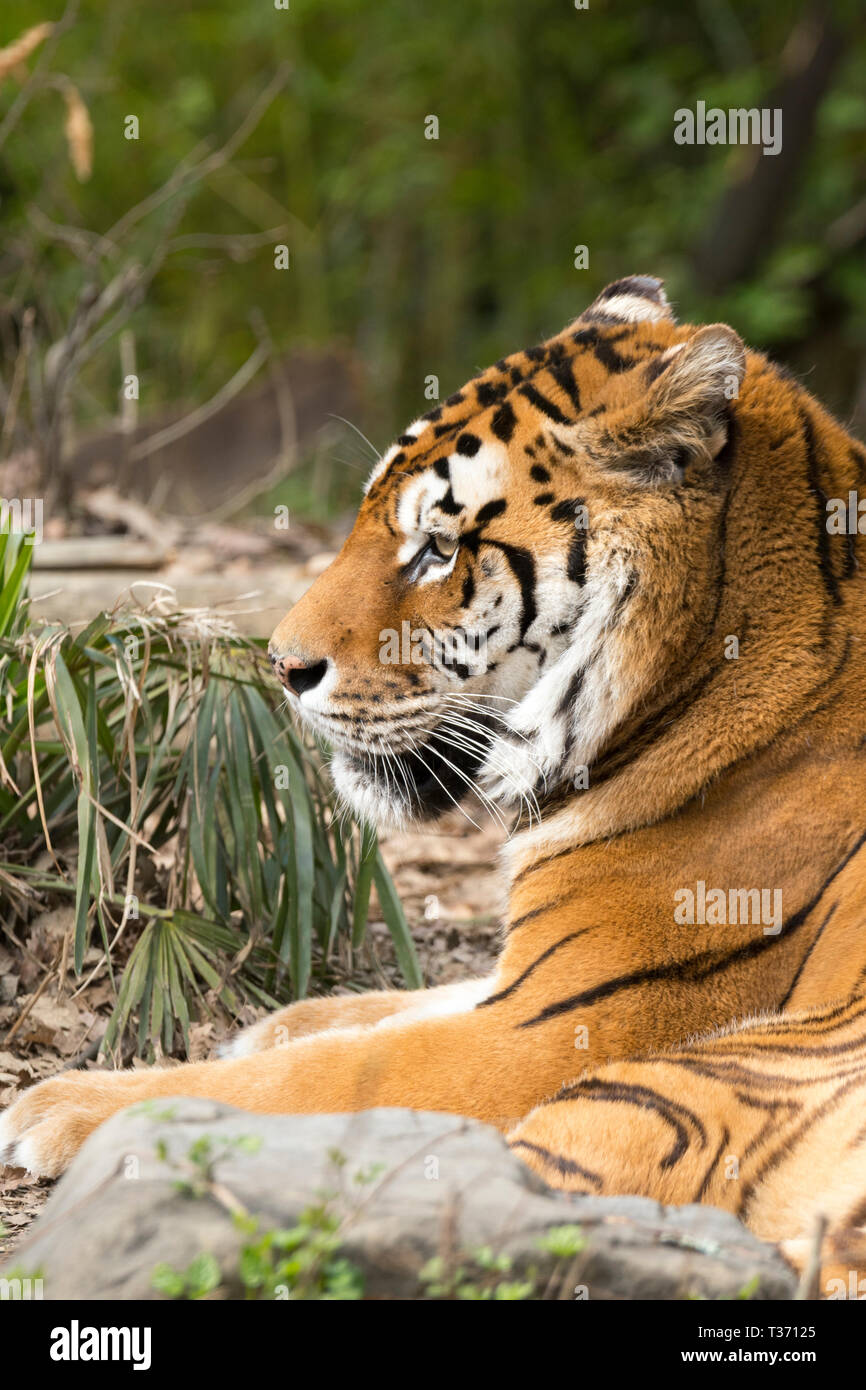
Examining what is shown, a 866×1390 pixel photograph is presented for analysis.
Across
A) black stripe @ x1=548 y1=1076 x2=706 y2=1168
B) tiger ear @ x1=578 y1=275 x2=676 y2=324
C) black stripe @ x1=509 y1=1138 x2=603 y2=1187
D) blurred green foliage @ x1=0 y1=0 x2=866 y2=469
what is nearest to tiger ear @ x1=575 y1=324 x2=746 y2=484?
tiger ear @ x1=578 y1=275 x2=676 y2=324

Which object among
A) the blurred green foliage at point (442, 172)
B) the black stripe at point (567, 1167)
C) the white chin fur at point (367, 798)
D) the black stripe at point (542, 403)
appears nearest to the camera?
the black stripe at point (567, 1167)

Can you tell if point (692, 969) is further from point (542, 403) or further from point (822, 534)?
point (542, 403)

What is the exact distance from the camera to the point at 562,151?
39.3ft

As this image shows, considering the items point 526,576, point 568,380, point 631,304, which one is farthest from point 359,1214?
point 631,304

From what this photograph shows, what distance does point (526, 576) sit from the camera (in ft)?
9.07

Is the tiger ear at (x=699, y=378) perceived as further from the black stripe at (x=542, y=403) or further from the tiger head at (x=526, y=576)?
the black stripe at (x=542, y=403)

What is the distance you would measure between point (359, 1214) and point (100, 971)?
79.3 inches

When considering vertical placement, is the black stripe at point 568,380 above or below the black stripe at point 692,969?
above

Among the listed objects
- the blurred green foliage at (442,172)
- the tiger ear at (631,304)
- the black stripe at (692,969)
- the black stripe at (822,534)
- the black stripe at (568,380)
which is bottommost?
the black stripe at (692,969)

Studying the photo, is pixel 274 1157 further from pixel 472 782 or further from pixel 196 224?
pixel 196 224

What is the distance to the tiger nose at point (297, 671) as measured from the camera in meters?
2.90

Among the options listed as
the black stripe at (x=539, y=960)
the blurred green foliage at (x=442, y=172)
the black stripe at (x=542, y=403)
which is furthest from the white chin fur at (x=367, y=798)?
the blurred green foliage at (x=442, y=172)

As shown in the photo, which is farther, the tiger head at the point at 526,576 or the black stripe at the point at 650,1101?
the tiger head at the point at 526,576

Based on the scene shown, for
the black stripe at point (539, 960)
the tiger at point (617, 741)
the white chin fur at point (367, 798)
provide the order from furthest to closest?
1. the white chin fur at point (367, 798)
2. the black stripe at point (539, 960)
3. the tiger at point (617, 741)
